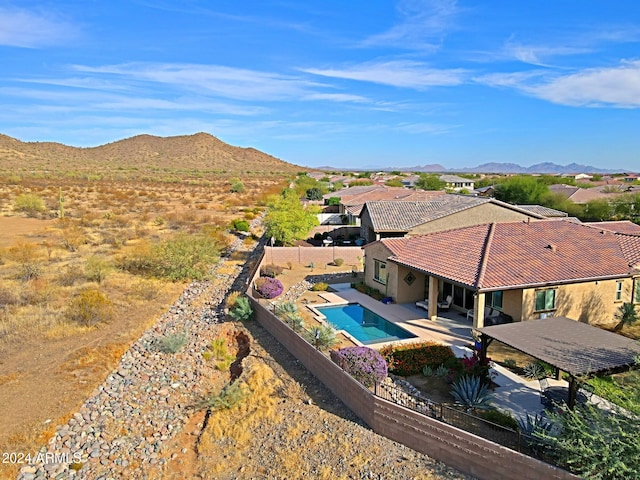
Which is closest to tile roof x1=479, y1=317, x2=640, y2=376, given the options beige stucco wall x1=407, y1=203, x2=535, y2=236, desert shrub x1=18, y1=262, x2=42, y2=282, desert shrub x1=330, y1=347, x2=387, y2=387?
desert shrub x1=330, y1=347, x2=387, y2=387

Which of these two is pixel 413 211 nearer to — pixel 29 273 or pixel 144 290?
pixel 144 290

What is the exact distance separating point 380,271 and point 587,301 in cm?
999

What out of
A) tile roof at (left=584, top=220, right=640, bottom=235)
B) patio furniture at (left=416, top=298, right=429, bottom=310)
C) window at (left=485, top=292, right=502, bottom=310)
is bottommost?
patio furniture at (left=416, top=298, right=429, bottom=310)

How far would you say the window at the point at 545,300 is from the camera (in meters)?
20.6

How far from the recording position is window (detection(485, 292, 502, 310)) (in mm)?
21656

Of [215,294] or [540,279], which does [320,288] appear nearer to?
[215,294]

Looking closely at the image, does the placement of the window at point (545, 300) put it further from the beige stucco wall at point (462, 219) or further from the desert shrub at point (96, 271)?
the desert shrub at point (96, 271)

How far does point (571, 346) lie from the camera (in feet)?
45.2

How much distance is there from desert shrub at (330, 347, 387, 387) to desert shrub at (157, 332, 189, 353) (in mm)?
7486

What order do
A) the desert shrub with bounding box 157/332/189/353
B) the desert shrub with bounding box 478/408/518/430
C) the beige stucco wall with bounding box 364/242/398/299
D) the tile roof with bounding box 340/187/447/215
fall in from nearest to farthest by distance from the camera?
the desert shrub with bounding box 478/408/518/430 < the desert shrub with bounding box 157/332/189/353 < the beige stucco wall with bounding box 364/242/398/299 < the tile roof with bounding box 340/187/447/215

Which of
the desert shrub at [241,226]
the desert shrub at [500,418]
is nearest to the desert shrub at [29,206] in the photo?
the desert shrub at [241,226]

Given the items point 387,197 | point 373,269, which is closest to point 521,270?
point 373,269

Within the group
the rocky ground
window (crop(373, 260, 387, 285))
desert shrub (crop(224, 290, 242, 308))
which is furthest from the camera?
window (crop(373, 260, 387, 285))

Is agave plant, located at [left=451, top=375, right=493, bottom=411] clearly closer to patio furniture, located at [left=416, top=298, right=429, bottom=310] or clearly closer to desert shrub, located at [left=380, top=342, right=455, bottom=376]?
desert shrub, located at [left=380, top=342, right=455, bottom=376]
